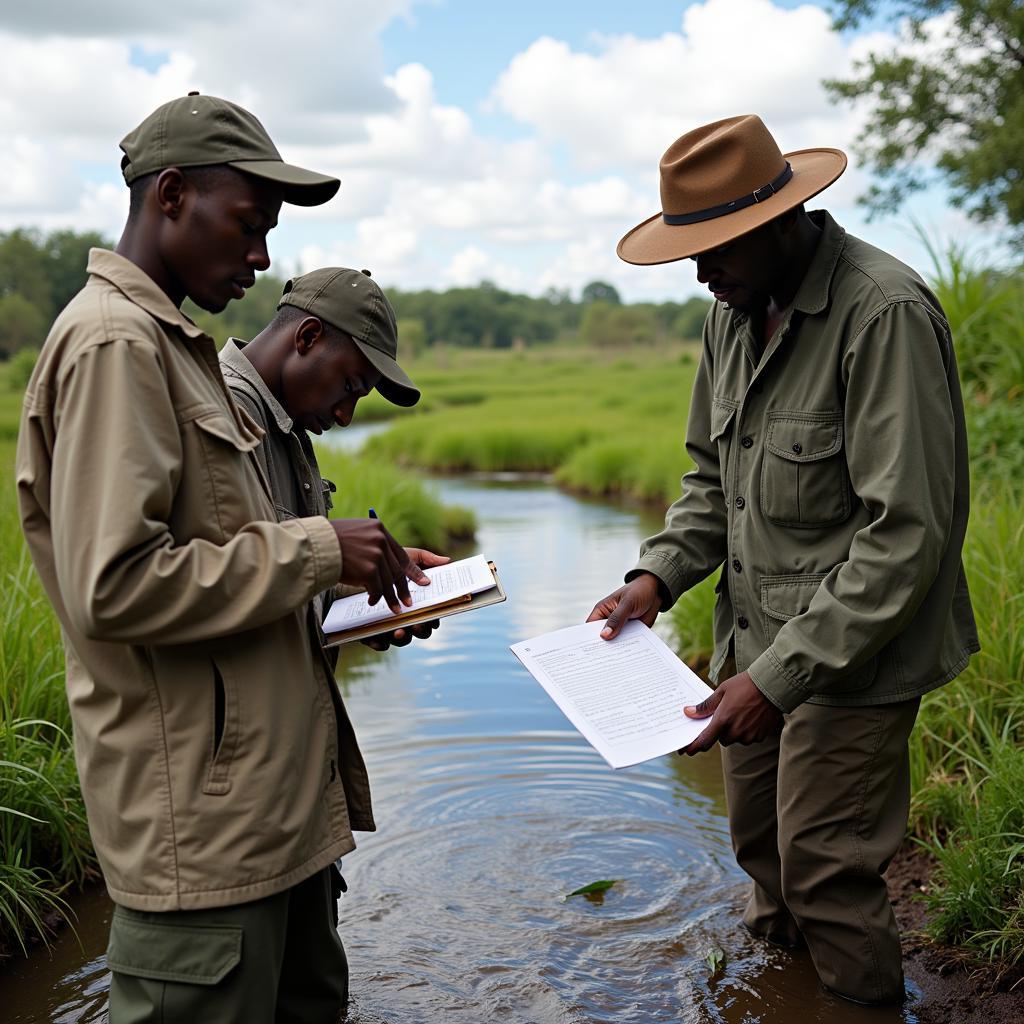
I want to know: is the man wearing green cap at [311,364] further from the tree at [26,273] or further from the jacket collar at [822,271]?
the tree at [26,273]

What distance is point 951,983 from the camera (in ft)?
10.6

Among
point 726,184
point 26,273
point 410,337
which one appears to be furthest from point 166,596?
point 410,337

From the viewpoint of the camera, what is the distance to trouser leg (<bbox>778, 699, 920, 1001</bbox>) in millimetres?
2889

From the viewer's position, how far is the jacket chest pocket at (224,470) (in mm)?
2012

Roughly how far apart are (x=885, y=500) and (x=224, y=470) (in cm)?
144

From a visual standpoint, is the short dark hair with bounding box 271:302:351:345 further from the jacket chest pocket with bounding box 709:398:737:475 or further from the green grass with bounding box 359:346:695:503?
the green grass with bounding box 359:346:695:503

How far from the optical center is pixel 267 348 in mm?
2867

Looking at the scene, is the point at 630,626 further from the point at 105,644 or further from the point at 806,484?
the point at 105,644

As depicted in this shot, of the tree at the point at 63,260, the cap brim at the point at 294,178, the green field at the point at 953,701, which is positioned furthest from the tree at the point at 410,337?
the cap brim at the point at 294,178

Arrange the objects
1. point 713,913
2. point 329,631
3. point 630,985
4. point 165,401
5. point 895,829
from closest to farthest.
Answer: point 165,401 < point 329,631 < point 895,829 < point 630,985 < point 713,913

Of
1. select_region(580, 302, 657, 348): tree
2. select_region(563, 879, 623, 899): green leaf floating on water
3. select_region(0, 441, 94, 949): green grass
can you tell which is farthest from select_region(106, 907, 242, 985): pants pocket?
select_region(580, 302, 657, 348): tree

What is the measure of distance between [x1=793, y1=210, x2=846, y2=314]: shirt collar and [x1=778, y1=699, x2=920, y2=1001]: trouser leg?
97cm

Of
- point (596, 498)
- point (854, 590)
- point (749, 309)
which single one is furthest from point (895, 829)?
point (596, 498)

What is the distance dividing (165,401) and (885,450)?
1.57 meters
